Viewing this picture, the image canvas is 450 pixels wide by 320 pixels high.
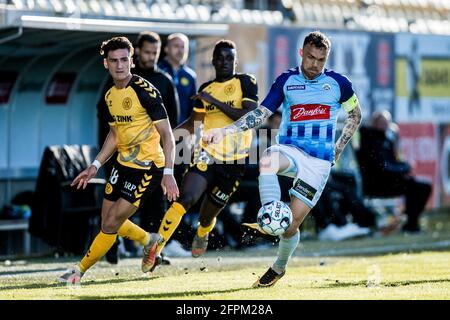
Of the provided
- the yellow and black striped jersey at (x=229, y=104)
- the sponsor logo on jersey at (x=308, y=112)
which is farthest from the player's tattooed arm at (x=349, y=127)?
the yellow and black striped jersey at (x=229, y=104)

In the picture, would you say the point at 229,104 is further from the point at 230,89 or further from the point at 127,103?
the point at 127,103

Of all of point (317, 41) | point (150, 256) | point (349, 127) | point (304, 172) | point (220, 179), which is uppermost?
point (317, 41)

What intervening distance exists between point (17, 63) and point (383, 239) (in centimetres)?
603

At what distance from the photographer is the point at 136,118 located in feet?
36.4

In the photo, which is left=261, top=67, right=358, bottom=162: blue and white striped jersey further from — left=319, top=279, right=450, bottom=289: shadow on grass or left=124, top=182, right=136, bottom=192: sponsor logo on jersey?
left=124, top=182, right=136, bottom=192: sponsor logo on jersey

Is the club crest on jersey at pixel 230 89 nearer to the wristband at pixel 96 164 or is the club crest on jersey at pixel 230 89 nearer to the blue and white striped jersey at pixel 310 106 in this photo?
the blue and white striped jersey at pixel 310 106

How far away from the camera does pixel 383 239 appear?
18.5 m

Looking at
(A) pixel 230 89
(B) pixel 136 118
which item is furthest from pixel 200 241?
(B) pixel 136 118

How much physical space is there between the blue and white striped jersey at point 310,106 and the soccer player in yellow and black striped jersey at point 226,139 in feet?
5.36

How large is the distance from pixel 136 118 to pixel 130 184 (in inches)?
23.8

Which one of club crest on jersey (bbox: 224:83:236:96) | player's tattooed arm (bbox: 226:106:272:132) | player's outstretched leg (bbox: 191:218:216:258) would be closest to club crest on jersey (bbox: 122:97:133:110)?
player's tattooed arm (bbox: 226:106:272:132)

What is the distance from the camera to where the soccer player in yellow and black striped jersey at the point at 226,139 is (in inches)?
489
